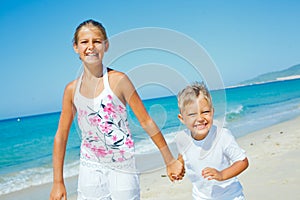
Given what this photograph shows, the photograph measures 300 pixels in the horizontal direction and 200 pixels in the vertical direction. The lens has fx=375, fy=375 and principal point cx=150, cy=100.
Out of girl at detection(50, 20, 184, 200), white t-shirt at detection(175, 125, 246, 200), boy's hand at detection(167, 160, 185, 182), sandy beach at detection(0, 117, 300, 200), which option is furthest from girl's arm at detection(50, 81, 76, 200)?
sandy beach at detection(0, 117, 300, 200)

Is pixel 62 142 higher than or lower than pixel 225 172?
higher

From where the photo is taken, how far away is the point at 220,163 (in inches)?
104

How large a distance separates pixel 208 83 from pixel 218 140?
1.48 ft

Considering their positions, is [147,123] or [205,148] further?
[205,148]

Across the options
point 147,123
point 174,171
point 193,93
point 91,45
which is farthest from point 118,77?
point 174,171

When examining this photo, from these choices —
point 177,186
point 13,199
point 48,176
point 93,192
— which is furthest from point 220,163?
point 48,176

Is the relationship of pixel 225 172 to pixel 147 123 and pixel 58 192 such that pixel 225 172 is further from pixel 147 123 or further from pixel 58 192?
pixel 58 192

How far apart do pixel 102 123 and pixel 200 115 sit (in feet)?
2.30

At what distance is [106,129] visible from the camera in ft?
7.63

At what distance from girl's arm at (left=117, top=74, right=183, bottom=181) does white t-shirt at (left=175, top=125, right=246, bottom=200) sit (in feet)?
0.63

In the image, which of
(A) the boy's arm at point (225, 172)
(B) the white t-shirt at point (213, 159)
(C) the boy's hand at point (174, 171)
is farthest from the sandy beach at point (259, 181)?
(A) the boy's arm at point (225, 172)

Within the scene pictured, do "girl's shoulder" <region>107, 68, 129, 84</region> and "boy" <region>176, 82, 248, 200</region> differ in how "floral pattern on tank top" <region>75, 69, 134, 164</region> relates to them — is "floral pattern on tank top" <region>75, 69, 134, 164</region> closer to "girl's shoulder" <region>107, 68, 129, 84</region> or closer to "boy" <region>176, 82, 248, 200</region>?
"girl's shoulder" <region>107, 68, 129, 84</region>

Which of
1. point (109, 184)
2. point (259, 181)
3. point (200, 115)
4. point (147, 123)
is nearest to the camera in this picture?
point (109, 184)

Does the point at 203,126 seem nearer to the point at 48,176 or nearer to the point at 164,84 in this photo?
the point at 164,84
